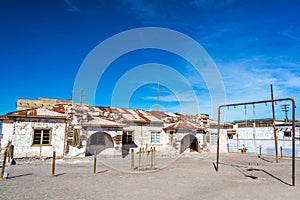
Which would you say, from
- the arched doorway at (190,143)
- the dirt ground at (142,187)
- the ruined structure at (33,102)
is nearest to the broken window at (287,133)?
the arched doorway at (190,143)

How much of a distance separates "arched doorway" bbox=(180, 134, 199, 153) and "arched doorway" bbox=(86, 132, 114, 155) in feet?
28.4

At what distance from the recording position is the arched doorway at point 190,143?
2510 cm

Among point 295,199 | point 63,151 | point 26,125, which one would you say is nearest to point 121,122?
point 63,151

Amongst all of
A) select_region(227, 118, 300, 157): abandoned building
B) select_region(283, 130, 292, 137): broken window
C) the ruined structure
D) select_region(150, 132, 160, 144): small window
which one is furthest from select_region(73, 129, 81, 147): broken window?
select_region(283, 130, 292, 137): broken window

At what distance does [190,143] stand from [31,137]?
16.3 meters

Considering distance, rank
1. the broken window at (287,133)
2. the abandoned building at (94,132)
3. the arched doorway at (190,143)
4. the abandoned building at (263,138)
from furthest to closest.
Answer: the broken window at (287,133) → the abandoned building at (263,138) → the arched doorway at (190,143) → the abandoned building at (94,132)

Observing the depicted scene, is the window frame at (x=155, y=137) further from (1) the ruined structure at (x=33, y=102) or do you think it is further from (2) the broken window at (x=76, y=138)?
(1) the ruined structure at (x=33, y=102)

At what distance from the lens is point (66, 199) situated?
6965 mm

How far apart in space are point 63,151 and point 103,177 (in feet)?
28.9

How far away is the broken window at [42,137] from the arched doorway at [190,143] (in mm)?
13862

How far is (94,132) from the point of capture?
60.3ft

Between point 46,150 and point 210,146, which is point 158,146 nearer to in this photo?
point 210,146

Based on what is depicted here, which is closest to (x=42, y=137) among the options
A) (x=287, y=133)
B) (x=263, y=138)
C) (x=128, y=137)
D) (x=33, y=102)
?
(x=128, y=137)

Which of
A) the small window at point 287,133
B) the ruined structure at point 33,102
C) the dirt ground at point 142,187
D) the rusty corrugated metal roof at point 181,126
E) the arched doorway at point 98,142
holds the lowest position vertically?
the dirt ground at point 142,187
